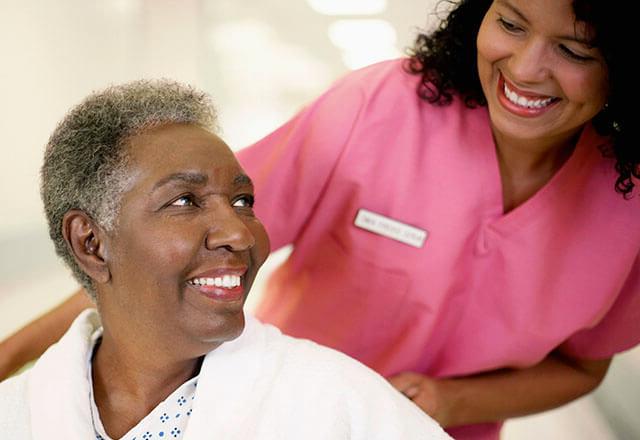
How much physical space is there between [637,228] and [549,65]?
0.38 metres

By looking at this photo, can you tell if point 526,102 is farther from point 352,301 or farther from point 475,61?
point 352,301

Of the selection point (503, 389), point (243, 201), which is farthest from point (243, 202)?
point (503, 389)

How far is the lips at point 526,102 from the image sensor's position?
4.23 ft

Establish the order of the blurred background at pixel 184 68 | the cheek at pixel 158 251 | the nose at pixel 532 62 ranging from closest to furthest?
the cheek at pixel 158 251, the nose at pixel 532 62, the blurred background at pixel 184 68

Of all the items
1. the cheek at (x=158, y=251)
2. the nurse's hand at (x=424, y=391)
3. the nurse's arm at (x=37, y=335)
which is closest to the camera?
the cheek at (x=158, y=251)

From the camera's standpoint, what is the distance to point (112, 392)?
126 cm

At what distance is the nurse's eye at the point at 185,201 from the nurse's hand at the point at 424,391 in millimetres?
526

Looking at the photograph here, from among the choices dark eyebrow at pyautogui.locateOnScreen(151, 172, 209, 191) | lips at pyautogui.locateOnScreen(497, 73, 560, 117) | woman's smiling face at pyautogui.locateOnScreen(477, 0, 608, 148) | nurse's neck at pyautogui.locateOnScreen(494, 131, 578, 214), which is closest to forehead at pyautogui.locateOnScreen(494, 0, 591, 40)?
woman's smiling face at pyautogui.locateOnScreen(477, 0, 608, 148)

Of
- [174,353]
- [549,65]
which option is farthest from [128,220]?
[549,65]

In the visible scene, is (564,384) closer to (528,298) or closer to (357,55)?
(528,298)

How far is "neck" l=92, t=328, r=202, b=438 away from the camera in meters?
1.23

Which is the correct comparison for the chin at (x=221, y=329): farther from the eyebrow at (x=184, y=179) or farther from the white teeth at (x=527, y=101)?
the white teeth at (x=527, y=101)

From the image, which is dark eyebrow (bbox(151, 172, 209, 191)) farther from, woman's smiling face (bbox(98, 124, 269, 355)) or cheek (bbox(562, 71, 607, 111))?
cheek (bbox(562, 71, 607, 111))

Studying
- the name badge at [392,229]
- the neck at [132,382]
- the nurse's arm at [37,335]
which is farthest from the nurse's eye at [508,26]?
the nurse's arm at [37,335]
